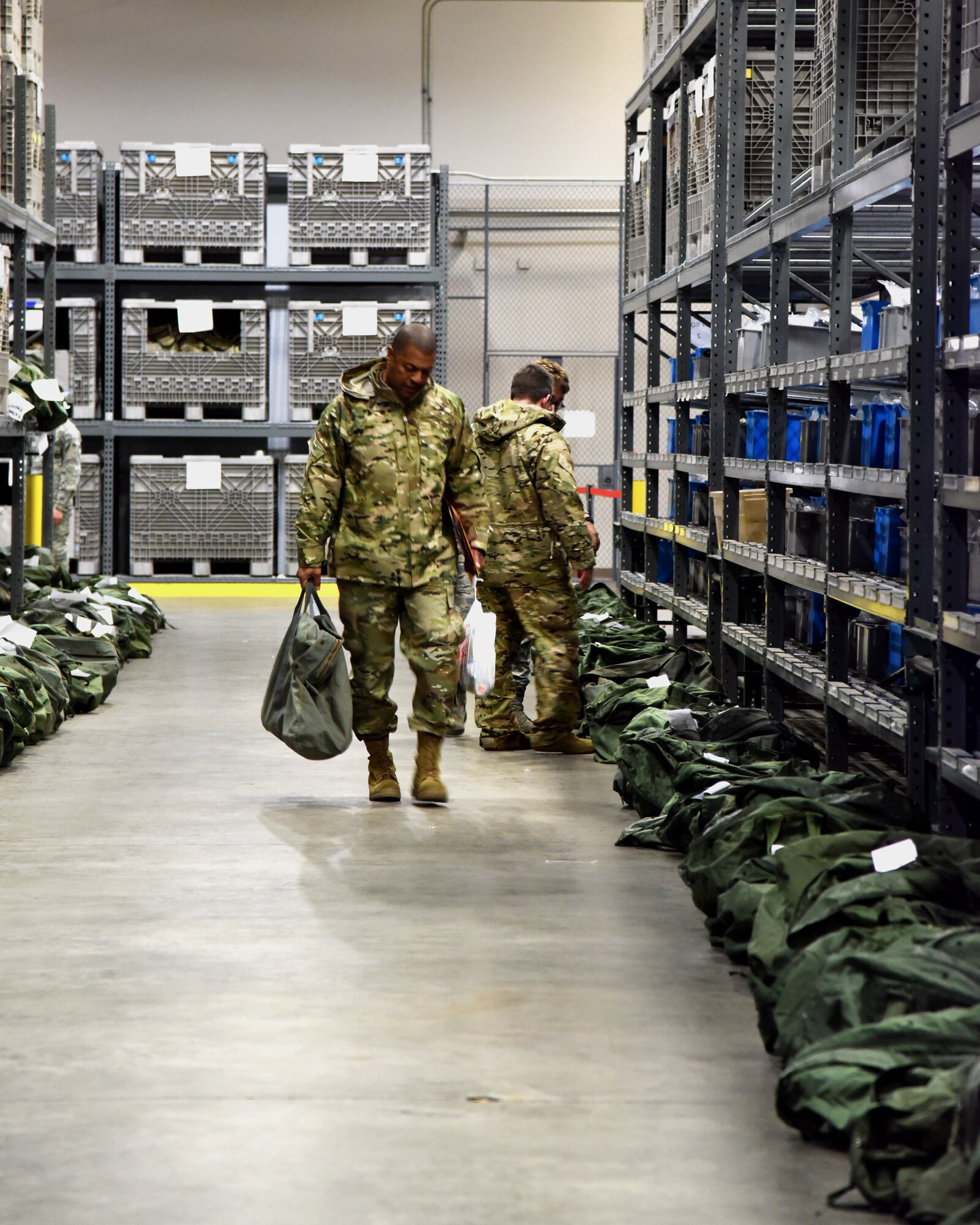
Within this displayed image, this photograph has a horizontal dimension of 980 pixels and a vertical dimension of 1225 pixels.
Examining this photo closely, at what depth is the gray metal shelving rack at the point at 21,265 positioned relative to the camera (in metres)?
9.50

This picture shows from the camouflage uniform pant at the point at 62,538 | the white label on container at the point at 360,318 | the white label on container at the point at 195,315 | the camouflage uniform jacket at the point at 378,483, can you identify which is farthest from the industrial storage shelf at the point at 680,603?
the white label on container at the point at 195,315

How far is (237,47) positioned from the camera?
17.9 m

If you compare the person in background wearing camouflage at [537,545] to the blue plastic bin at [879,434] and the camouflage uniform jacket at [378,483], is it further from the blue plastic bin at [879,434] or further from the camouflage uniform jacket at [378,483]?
the blue plastic bin at [879,434]

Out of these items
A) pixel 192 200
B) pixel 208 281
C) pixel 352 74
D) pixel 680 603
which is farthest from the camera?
pixel 352 74

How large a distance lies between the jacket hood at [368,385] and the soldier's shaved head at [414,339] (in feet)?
0.57

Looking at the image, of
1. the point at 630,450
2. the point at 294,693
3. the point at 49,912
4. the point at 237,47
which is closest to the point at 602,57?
the point at 237,47

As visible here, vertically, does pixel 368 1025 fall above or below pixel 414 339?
below

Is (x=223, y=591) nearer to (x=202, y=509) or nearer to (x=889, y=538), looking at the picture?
(x=202, y=509)

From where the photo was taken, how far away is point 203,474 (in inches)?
607

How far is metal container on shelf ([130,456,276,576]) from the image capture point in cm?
1544

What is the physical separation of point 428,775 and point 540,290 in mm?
12050

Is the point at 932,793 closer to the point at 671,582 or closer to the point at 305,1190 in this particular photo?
the point at 305,1190

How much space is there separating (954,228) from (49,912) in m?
3.56

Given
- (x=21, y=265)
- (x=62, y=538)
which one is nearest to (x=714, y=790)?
(x=21, y=265)
